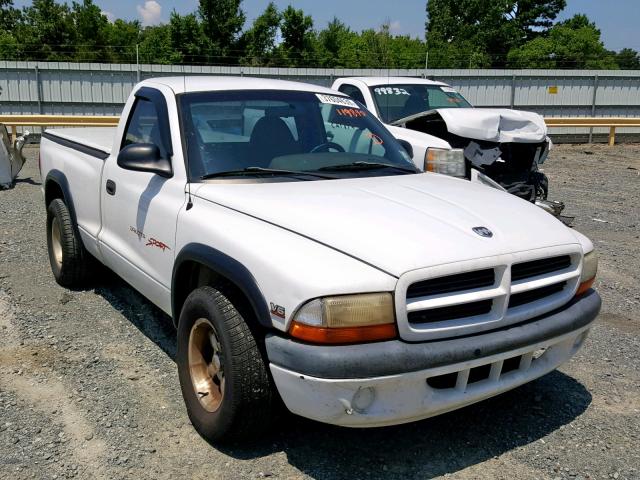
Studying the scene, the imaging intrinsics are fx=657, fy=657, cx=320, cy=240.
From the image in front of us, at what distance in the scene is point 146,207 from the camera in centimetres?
391

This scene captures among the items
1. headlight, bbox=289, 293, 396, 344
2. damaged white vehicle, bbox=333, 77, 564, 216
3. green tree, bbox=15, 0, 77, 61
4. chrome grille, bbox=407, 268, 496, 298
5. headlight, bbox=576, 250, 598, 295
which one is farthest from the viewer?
green tree, bbox=15, 0, 77, 61

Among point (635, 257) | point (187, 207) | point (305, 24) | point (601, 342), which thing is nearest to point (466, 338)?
point (187, 207)

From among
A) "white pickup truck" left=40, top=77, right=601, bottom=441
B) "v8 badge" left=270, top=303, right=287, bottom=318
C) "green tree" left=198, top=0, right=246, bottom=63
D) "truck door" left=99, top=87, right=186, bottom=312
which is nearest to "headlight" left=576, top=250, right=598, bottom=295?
"white pickup truck" left=40, top=77, right=601, bottom=441

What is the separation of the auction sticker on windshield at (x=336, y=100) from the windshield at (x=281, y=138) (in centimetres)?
1

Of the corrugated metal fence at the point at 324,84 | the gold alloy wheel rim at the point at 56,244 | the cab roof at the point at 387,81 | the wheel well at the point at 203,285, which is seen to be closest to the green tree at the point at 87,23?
the corrugated metal fence at the point at 324,84

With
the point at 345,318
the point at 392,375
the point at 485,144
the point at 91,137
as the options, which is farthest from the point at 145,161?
the point at 485,144

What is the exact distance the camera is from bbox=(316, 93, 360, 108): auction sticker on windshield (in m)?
4.54

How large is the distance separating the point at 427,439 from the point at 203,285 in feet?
4.62

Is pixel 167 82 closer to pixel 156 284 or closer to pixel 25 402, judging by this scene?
pixel 156 284

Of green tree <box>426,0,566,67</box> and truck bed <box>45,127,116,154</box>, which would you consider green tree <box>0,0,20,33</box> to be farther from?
truck bed <box>45,127,116,154</box>

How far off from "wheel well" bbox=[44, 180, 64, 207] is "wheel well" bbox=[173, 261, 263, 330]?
250cm

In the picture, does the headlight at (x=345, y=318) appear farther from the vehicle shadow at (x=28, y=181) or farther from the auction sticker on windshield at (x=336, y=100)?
the vehicle shadow at (x=28, y=181)

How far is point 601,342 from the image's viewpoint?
184 inches

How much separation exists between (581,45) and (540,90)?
47.0 m
